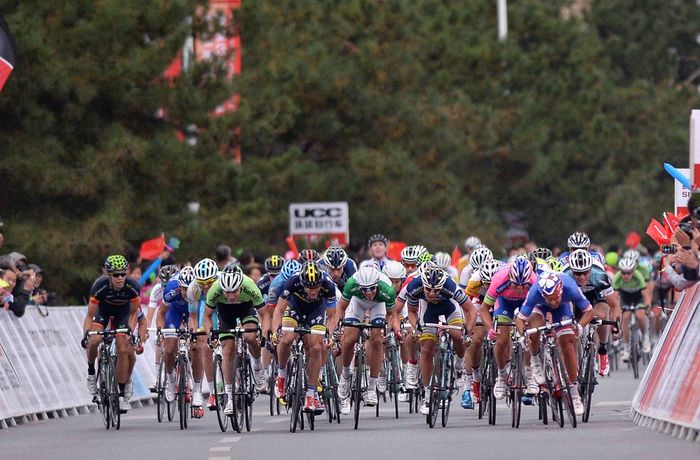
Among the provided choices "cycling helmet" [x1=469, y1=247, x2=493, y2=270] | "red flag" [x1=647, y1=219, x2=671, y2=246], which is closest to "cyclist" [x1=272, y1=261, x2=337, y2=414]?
"cycling helmet" [x1=469, y1=247, x2=493, y2=270]

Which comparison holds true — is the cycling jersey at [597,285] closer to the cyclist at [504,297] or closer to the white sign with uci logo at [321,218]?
the cyclist at [504,297]

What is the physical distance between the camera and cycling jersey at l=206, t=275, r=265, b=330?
21.6 metres

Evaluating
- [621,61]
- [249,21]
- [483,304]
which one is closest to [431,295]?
[483,304]

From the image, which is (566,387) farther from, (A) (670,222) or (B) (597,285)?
(A) (670,222)

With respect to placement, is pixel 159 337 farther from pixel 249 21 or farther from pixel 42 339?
pixel 249 21

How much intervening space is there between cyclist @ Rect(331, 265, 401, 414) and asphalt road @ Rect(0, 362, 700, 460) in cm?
42

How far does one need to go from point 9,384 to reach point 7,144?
1303 cm

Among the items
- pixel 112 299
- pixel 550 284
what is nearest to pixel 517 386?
pixel 550 284

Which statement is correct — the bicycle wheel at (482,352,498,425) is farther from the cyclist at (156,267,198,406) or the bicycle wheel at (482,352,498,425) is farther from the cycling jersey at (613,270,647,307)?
the cycling jersey at (613,270,647,307)

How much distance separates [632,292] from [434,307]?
13.4 meters

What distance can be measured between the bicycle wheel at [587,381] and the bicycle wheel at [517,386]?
81 centimetres

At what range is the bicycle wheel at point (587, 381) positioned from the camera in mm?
22078

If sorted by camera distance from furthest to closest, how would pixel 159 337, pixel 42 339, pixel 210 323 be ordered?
1. pixel 42 339
2. pixel 159 337
3. pixel 210 323

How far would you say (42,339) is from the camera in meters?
26.5
